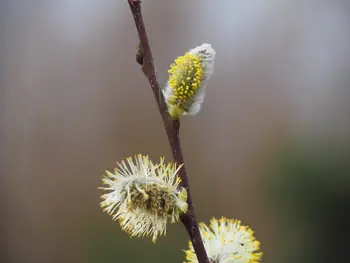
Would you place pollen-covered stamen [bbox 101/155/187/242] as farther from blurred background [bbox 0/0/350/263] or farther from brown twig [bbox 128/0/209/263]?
blurred background [bbox 0/0/350/263]

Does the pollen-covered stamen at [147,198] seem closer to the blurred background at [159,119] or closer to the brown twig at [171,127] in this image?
the brown twig at [171,127]

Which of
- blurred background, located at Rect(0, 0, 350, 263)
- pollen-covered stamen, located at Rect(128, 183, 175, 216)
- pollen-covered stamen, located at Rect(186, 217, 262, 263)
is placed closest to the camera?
pollen-covered stamen, located at Rect(128, 183, 175, 216)

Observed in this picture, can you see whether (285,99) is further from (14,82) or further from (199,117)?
(14,82)

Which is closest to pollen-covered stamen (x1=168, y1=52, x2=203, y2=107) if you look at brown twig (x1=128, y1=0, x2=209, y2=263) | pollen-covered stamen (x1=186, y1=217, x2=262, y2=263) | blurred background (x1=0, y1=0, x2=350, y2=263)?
brown twig (x1=128, y1=0, x2=209, y2=263)

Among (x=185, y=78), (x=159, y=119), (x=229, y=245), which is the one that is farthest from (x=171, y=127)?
(x=159, y=119)

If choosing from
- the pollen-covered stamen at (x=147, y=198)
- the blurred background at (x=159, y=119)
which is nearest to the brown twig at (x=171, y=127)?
the pollen-covered stamen at (x=147, y=198)

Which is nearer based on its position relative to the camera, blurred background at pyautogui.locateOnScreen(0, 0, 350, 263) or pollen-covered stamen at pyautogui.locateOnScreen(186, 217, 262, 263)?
pollen-covered stamen at pyautogui.locateOnScreen(186, 217, 262, 263)
